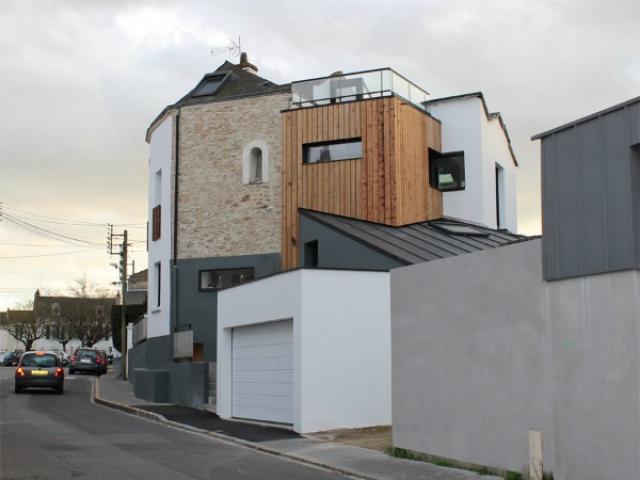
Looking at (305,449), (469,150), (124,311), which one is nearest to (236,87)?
(469,150)

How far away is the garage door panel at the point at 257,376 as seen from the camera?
17969 mm

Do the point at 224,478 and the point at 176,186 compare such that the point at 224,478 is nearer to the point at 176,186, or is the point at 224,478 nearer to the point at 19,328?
the point at 176,186

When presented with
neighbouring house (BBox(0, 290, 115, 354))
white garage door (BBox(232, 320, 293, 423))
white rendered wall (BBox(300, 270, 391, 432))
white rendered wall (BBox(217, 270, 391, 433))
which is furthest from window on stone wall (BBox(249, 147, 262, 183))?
neighbouring house (BBox(0, 290, 115, 354))

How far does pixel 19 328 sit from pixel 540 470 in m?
86.5

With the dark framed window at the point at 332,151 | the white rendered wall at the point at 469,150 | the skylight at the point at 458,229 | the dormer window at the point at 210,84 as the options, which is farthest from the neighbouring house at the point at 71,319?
the skylight at the point at 458,229

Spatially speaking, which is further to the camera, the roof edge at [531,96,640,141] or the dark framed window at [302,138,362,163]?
the dark framed window at [302,138,362,163]

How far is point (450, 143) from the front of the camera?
27.4 m

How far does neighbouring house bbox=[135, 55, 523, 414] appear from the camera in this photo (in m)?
24.5

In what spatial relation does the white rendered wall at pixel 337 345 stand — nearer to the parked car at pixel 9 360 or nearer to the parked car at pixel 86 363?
the parked car at pixel 86 363

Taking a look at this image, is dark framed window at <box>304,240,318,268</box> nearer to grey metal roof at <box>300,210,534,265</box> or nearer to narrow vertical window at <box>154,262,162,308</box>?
grey metal roof at <box>300,210,534,265</box>

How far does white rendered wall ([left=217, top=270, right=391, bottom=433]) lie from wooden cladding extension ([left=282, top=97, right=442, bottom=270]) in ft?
22.7

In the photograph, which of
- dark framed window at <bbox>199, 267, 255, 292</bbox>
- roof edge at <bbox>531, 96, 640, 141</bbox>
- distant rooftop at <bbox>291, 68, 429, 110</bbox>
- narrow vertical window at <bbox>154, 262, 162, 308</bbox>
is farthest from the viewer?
narrow vertical window at <bbox>154, 262, 162, 308</bbox>

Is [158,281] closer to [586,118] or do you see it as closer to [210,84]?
[210,84]

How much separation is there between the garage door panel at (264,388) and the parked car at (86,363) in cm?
3027
